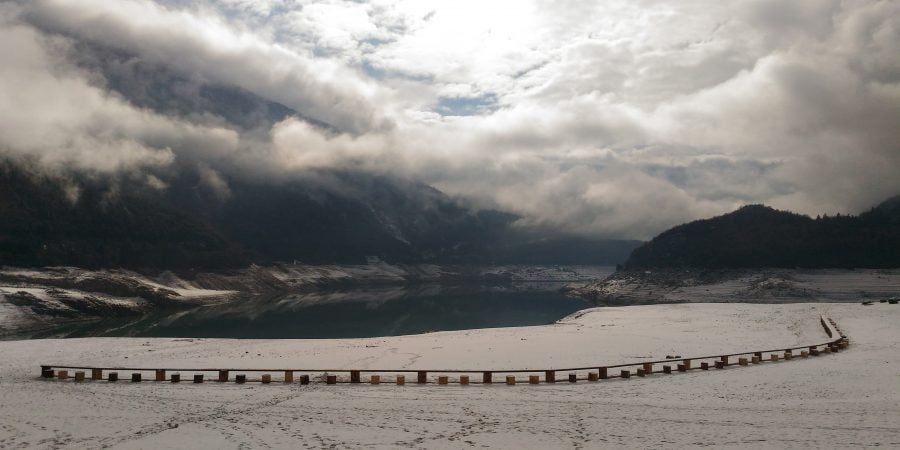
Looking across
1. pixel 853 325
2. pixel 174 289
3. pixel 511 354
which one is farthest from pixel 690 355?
pixel 174 289

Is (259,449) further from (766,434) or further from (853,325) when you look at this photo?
(853,325)

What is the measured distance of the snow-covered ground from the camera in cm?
2344

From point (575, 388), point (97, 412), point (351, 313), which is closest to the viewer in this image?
point (97, 412)

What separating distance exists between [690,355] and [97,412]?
43799 mm

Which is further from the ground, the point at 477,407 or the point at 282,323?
the point at 282,323

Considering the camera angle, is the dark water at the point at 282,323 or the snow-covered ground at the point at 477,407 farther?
the dark water at the point at 282,323

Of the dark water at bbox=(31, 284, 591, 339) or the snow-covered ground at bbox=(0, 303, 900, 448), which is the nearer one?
the snow-covered ground at bbox=(0, 303, 900, 448)

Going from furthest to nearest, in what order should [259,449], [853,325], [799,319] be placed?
[799,319] → [853,325] → [259,449]

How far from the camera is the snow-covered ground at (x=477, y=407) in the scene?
23.4 metres

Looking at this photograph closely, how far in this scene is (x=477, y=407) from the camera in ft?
98.0

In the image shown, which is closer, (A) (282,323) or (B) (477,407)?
(B) (477,407)

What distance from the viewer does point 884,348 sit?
48281 millimetres

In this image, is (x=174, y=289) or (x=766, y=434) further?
(x=174, y=289)

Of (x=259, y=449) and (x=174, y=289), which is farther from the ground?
A: (x=174, y=289)
